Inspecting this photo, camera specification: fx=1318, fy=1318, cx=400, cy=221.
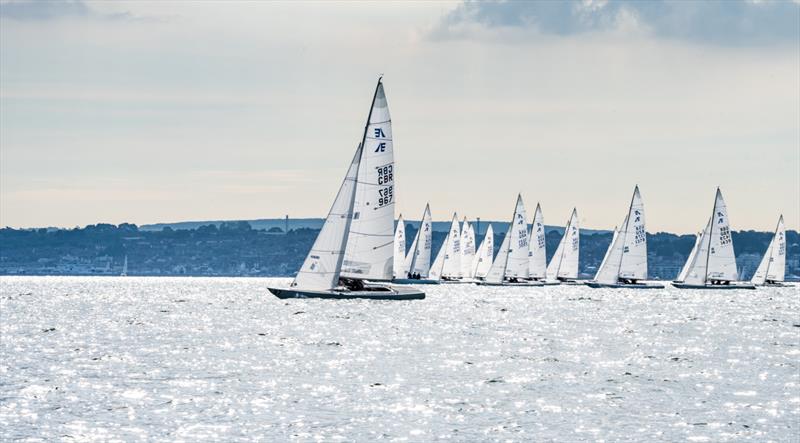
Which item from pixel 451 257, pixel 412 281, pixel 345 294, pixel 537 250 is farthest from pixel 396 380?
pixel 451 257

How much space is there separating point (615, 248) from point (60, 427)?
119454 mm

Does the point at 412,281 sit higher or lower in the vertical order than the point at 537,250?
lower

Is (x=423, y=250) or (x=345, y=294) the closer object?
(x=345, y=294)

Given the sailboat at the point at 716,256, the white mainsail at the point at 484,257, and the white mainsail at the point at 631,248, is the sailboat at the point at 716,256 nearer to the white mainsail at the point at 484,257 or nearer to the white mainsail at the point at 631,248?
the white mainsail at the point at 631,248

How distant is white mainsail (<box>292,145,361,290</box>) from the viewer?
84062 millimetres

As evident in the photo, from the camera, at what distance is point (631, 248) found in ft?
483

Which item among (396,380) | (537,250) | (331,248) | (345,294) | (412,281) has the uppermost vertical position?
(537,250)

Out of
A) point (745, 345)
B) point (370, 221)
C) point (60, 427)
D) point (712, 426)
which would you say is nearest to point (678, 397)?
point (712, 426)

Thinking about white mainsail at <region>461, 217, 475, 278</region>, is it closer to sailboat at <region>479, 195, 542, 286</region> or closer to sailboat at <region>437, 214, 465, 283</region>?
sailboat at <region>437, 214, 465, 283</region>

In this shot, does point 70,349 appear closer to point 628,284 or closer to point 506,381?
point 506,381

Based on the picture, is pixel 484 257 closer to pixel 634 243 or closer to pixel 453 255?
pixel 453 255

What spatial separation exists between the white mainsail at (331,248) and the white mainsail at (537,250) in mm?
78036

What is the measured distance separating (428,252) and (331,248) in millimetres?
84845

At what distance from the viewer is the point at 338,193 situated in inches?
3369
